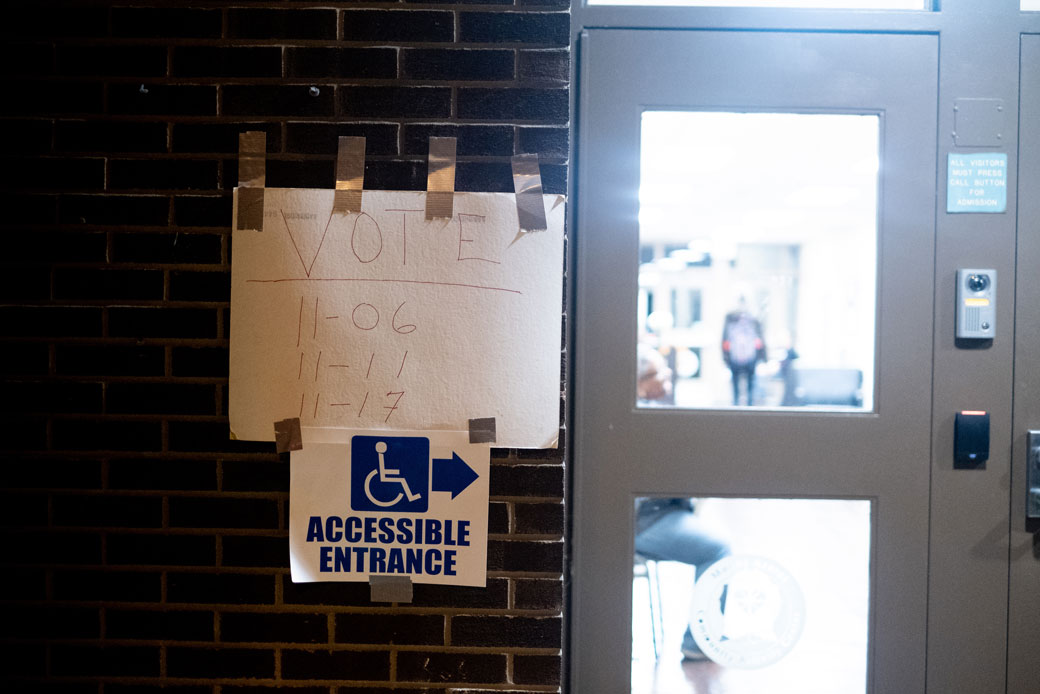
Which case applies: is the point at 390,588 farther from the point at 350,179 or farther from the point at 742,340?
the point at 742,340

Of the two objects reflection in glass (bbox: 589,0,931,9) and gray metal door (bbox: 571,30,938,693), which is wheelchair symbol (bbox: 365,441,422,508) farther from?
reflection in glass (bbox: 589,0,931,9)

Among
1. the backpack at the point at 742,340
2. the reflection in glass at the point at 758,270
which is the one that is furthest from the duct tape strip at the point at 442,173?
the backpack at the point at 742,340

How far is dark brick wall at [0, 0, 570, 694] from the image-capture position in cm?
184

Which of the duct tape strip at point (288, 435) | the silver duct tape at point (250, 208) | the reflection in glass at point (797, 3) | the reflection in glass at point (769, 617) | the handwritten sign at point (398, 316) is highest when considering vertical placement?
the reflection in glass at point (797, 3)

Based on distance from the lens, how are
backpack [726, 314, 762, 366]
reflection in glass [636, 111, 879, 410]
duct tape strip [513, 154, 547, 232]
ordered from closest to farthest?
duct tape strip [513, 154, 547, 232] < reflection in glass [636, 111, 879, 410] < backpack [726, 314, 762, 366]

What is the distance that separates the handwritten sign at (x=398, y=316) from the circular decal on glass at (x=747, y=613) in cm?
71

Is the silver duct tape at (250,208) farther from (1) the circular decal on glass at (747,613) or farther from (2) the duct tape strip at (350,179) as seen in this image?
(1) the circular decal on glass at (747,613)

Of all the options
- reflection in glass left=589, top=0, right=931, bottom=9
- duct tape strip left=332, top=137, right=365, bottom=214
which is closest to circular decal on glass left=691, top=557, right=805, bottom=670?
duct tape strip left=332, top=137, right=365, bottom=214

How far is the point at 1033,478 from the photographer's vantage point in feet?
6.27

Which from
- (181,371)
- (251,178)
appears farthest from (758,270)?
(181,371)

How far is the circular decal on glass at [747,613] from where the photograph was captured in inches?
78.8

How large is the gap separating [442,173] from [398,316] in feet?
1.29

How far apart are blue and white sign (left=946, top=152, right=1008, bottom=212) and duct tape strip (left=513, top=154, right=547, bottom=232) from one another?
115 centimetres

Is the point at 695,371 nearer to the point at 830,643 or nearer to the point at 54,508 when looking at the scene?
the point at 830,643
